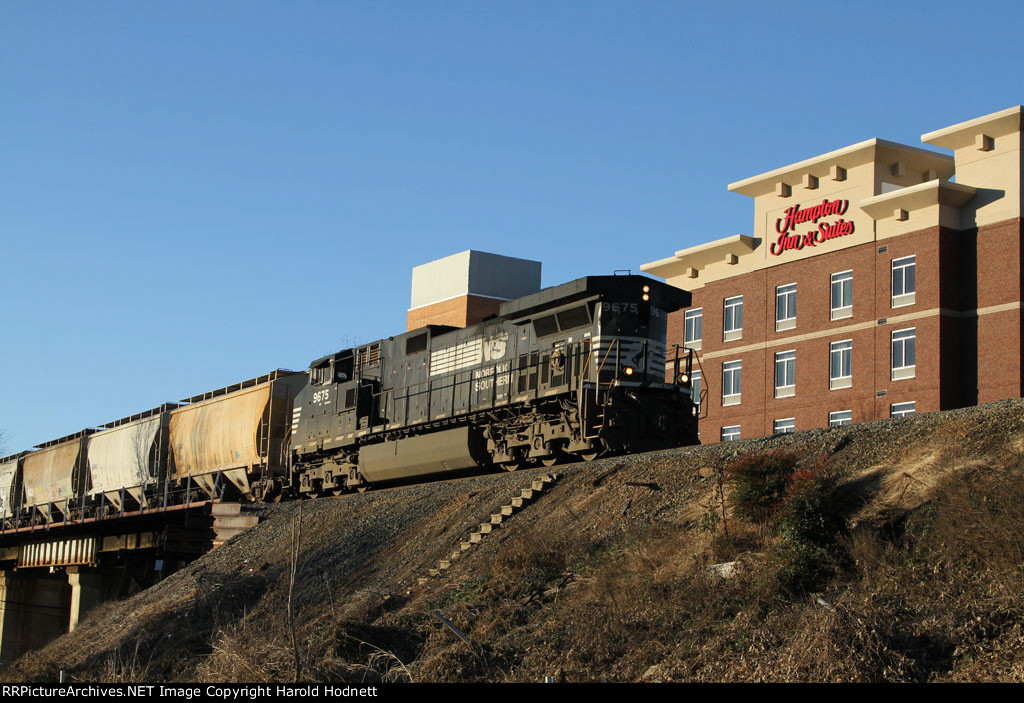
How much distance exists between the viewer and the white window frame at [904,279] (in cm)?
4044

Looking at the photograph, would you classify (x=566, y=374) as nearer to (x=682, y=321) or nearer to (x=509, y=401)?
(x=509, y=401)

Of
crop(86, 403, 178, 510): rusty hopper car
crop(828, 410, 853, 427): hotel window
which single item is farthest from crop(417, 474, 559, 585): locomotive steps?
crop(828, 410, 853, 427): hotel window

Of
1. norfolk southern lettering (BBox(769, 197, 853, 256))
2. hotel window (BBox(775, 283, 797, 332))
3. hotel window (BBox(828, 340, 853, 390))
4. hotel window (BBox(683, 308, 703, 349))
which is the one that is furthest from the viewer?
hotel window (BBox(683, 308, 703, 349))

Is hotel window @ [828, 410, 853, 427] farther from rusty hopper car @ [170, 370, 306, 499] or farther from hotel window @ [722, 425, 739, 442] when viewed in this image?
rusty hopper car @ [170, 370, 306, 499]

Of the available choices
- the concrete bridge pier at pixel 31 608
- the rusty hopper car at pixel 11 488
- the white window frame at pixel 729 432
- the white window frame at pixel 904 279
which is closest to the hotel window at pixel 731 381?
the white window frame at pixel 729 432

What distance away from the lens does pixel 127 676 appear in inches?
572

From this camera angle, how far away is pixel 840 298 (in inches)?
1698

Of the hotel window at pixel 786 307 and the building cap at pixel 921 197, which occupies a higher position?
the building cap at pixel 921 197

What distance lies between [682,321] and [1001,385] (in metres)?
15.3

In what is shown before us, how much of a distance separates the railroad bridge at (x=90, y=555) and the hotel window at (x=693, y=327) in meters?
23.4

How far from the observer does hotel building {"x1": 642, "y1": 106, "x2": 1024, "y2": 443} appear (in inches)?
1540

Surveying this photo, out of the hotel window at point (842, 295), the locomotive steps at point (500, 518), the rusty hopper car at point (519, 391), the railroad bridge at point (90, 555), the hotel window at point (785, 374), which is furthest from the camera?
the hotel window at point (785, 374)

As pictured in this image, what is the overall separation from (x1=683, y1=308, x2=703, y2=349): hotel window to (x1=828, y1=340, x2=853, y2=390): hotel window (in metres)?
7.30

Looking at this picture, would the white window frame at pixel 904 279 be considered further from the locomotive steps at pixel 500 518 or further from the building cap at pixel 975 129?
the locomotive steps at pixel 500 518
